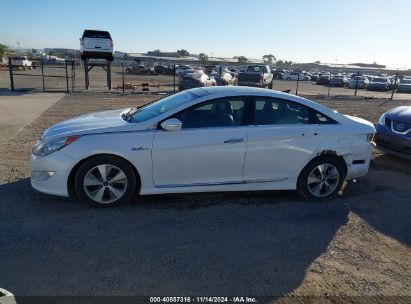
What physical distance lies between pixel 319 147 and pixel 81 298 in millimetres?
3464

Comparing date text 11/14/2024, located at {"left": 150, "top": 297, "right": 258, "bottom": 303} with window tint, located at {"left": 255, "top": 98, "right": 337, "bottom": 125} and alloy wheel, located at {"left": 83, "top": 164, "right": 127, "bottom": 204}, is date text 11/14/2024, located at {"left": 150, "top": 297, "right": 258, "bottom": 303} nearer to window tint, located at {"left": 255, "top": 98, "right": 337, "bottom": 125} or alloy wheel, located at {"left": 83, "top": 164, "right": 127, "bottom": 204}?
alloy wheel, located at {"left": 83, "top": 164, "right": 127, "bottom": 204}

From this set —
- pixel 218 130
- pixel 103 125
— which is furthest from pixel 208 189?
pixel 103 125

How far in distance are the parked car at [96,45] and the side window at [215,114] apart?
20507 mm

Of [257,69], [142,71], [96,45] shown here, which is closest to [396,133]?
[257,69]

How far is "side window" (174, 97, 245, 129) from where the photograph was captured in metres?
4.73

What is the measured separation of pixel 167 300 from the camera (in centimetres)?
298

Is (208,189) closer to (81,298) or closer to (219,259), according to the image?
(219,259)

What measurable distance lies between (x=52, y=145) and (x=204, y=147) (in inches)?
71.4

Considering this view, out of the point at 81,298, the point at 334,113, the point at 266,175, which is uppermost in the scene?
the point at 334,113

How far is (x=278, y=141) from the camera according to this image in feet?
16.1

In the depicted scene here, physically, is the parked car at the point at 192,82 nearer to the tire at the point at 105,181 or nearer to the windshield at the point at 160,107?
the windshield at the point at 160,107

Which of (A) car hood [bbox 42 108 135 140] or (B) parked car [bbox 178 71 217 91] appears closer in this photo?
(A) car hood [bbox 42 108 135 140]

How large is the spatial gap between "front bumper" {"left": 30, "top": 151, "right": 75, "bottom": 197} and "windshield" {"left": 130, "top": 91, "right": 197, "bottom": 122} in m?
1.01

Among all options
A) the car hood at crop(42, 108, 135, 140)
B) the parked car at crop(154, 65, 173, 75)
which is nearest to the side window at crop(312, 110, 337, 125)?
the car hood at crop(42, 108, 135, 140)
